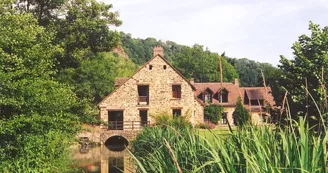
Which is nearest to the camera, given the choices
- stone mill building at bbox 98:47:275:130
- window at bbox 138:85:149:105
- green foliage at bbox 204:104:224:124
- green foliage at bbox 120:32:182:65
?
stone mill building at bbox 98:47:275:130

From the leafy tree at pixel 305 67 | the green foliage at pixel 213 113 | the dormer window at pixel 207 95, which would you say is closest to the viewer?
the leafy tree at pixel 305 67

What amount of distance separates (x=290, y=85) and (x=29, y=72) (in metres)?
8.60

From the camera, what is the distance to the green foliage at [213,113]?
42.5 meters

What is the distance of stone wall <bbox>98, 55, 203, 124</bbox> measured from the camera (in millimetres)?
37219

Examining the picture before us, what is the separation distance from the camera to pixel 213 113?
4275 cm

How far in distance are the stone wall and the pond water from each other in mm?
4836

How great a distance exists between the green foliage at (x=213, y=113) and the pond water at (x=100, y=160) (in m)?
13.0

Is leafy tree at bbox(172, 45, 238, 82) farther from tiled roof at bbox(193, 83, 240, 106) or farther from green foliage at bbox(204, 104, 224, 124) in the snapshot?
green foliage at bbox(204, 104, 224, 124)

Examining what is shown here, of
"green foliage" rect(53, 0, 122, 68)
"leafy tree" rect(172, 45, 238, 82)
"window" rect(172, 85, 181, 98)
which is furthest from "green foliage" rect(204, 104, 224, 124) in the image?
"leafy tree" rect(172, 45, 238, 82)

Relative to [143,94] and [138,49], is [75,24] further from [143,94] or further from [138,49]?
[138,49]

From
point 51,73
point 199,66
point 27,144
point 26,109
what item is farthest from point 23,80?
point 199,66

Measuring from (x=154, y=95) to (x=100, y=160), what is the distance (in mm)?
12732

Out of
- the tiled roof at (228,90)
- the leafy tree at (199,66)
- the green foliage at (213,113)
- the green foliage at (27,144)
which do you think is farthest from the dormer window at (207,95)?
the green foliage at (27,144)

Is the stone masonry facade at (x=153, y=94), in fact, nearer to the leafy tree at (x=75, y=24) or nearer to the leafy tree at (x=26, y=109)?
the leafy tree at (x=75, y=24)
